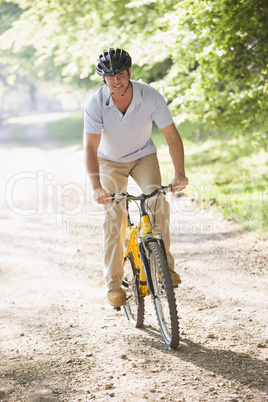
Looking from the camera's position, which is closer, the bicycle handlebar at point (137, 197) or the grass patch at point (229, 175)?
the bicycle handlebar at point (137, 197)

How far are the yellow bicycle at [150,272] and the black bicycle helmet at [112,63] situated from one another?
994 mm

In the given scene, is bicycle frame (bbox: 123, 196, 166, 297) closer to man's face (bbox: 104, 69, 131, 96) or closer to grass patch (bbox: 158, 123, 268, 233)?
man's face (bbox: 104, 69, 131, 96)

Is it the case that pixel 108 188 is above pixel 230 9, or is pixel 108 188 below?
below

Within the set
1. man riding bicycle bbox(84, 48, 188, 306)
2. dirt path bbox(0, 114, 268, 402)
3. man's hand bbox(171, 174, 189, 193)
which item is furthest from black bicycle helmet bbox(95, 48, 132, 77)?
dirt path bbox(0, 114, 268, 402)

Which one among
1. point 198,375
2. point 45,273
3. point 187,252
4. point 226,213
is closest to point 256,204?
point 226,213

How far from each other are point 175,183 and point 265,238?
10.9ft

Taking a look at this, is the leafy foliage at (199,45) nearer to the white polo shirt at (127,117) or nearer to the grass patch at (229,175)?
the grass patch at (229,175)

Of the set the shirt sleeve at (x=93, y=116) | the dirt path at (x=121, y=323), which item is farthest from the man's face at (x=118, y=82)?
the dirt path at (x=121, y=323)

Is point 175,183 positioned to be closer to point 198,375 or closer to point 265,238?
point 198,375

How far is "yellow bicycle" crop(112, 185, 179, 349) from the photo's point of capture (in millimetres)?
3709

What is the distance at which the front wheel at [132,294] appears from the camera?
169 inches

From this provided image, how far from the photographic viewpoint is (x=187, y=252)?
22.0 ft

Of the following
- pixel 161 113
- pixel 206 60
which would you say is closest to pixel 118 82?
pixel 161 113

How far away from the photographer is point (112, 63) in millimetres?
3855
